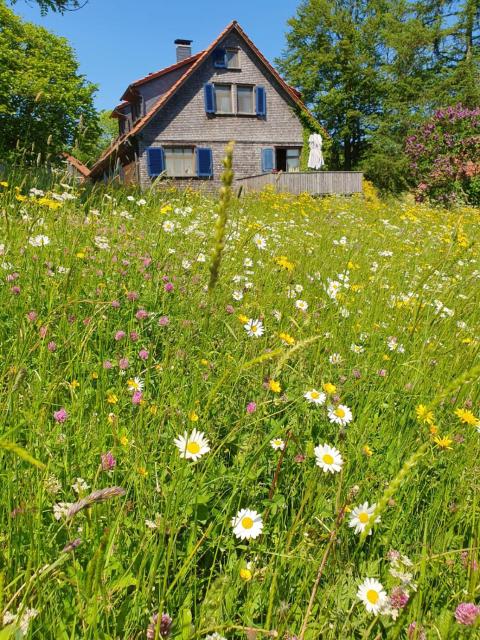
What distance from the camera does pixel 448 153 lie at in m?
18.9

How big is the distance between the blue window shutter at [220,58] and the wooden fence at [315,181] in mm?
7902

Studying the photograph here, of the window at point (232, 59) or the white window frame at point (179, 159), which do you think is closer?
the white window frame at point (179, 159)

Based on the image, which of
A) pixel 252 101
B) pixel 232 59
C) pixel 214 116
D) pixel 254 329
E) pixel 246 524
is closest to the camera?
pixel 246 524

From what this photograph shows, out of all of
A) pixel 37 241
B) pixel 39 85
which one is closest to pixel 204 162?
pixel 39 85

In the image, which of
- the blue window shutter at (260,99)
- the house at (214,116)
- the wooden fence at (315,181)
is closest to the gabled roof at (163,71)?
the house at (214,116)

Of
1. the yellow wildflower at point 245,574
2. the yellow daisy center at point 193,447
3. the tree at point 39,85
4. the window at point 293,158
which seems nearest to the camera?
the yellow wildflower at point 245,574

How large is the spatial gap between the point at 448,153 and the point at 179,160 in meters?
13.0

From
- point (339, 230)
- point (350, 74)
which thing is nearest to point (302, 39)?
point (350, 74)

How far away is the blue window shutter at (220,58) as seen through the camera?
2319cm

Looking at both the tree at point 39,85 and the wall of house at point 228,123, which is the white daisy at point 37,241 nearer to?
the wall of house at point 228,123

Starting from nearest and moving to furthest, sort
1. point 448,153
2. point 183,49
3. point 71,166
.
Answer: point 71,166 < point 448,153 < point 183,49

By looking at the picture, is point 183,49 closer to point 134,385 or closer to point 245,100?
point 245,100

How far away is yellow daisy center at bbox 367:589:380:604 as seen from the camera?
108cm

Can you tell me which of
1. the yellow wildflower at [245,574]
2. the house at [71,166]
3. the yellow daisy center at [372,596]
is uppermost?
the house at [71,166]
